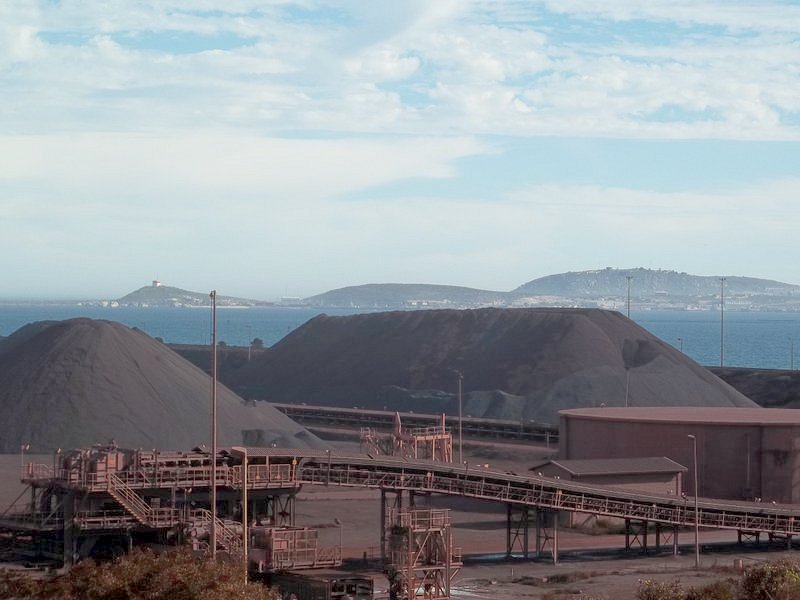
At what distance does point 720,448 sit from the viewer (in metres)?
70.5

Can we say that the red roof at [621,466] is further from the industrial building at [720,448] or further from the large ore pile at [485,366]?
the large ore pile at [485,366]

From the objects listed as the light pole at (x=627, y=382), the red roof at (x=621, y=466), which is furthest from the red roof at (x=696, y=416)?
the light pole at (x=627, y=382)

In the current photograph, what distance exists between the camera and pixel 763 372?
469ft

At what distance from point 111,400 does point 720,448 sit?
116ft

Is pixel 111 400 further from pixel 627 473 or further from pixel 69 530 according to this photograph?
pixel 627 473

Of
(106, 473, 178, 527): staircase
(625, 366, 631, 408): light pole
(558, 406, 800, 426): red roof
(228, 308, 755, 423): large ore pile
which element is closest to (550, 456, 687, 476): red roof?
(558, 406, 800, 426): red roof

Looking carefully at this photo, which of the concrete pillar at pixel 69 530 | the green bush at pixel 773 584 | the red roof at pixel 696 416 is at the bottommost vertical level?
the concrete pillar at pixel 69 530

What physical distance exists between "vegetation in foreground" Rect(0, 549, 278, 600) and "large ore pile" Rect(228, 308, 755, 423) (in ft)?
270

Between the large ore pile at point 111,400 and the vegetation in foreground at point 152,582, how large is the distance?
48.6m

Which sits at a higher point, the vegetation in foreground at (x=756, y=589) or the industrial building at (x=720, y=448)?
the vegetation in foreground at (x=756, y=589)

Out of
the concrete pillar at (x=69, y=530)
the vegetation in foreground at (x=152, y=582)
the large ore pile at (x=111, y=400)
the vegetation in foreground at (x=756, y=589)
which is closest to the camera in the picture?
the vegetation in foreground at (x=152, y=582)

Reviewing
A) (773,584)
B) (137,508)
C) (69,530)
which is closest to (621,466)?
(137,508)

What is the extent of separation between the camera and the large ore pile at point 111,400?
77875mm

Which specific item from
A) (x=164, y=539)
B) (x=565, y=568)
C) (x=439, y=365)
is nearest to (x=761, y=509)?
(x=565, y=568)
